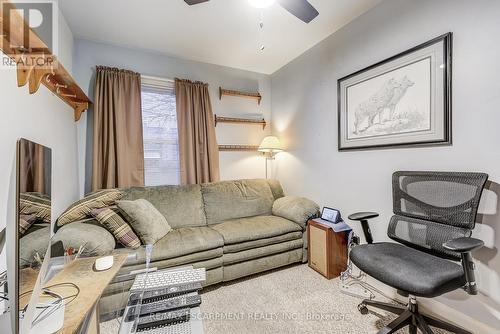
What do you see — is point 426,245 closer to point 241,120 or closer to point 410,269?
point 410,269

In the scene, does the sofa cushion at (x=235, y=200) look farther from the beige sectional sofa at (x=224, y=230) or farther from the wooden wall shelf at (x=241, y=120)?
the wooden wall shelf at (x=241, y=120)

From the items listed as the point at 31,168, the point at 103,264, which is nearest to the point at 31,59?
the point at 31,168

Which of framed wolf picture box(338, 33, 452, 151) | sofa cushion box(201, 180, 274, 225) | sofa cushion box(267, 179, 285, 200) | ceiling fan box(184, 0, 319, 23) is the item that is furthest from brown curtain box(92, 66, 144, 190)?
framed wolf picture box(338, 33, 452, 151)

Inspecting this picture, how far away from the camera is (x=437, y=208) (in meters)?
1.53

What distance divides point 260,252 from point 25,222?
1.88 meters

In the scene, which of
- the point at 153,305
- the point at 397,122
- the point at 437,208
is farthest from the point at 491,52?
the point at 153,305

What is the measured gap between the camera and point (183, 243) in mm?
1994

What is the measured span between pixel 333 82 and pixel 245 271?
225cm

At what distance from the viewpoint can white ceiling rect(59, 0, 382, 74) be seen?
79.3 inches

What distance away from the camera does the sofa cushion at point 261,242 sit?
85.4 inches

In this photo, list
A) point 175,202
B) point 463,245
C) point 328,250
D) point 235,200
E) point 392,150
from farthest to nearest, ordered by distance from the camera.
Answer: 1. point 235,200
2. point 175,202
3. point 328,250
4. point 392,150
5. point 463,245

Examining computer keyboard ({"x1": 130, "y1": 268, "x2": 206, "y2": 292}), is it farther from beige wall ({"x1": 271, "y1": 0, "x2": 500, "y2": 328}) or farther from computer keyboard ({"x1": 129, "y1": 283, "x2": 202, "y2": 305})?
beige wall ({"x1": 271, "y1": 0, "x2": 500, "y2": 328})

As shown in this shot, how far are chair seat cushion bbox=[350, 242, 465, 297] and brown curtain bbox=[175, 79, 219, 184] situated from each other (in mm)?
2059

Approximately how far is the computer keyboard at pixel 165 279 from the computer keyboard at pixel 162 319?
197 millimetres
